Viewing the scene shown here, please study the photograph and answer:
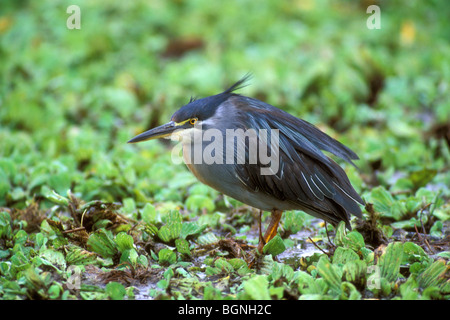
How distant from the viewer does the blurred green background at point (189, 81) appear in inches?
231

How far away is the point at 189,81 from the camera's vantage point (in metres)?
8.14

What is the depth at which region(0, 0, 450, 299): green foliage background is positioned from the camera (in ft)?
13.2

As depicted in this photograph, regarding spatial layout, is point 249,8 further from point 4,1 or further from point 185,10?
point 4,1

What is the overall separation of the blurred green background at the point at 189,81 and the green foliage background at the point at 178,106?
0.02 m

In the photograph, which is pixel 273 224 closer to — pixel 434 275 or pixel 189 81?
pixel 434 275

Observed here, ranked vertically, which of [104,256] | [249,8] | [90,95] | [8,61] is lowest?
[104,256]

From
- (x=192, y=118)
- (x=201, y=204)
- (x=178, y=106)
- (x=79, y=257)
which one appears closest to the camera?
(x=79, y=257)

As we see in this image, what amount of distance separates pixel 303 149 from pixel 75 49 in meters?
5.63

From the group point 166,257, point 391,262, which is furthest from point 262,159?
point 391,262

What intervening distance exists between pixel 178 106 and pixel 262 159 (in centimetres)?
342

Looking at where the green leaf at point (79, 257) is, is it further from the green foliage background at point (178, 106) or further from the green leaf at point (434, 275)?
the green leaf at point (434, 275)

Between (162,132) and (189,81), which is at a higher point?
(189,81)

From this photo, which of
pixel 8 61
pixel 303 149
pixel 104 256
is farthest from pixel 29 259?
pixel 8 61

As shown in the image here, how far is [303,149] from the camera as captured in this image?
14.3ft
